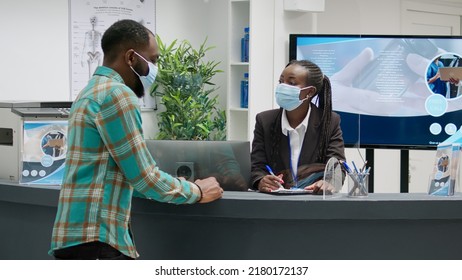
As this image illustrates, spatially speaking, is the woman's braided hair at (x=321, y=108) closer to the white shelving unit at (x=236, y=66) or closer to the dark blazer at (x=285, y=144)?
the dark blazer at (x=285, y=144)

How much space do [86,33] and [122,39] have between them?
343 cm

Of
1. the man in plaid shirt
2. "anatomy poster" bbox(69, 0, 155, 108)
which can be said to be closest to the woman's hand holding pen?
the man in plaid shirt

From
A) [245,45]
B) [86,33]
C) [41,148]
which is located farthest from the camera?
[245,45]

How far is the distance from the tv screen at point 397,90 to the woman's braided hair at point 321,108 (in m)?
1.24

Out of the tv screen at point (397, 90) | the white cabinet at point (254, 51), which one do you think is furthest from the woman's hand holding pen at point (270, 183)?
the white cabinet at point (254, 51)

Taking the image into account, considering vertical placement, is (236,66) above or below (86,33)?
below

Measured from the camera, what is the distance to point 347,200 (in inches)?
99.9

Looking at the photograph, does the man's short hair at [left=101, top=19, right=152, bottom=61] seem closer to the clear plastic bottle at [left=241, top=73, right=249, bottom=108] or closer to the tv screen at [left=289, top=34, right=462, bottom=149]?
the tv screen at [left=289, top=34, right=462, bottom=149]

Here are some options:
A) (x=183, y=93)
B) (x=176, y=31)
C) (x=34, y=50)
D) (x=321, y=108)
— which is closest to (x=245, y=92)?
(x=183, y=93)

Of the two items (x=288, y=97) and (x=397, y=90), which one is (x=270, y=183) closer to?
(x=288, y=97)

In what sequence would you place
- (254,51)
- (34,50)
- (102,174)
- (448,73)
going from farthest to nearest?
(254,51)
(34,50)
(448,73)
(102,174)

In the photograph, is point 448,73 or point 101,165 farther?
point 448,73

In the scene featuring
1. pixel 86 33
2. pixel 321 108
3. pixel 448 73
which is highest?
pixel 86 33

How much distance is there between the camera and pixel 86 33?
18.2 ft
